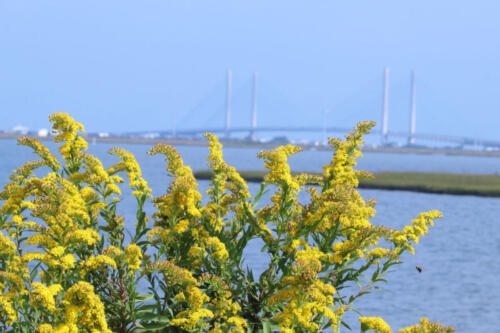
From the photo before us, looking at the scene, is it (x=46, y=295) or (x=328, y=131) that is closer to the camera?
(x=46, y=295)

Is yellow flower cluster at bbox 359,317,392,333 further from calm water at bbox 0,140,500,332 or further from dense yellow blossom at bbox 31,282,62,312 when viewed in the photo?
dense yellow blossom at bbox 31,282,62,312

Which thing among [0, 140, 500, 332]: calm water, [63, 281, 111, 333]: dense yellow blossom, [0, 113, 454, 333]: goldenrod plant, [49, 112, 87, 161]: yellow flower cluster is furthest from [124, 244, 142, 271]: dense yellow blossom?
[0, 140, 500, 332]: calm water

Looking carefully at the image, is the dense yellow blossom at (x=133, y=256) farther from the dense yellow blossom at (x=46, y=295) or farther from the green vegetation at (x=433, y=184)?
the green vegetation at (x=433, y=184)

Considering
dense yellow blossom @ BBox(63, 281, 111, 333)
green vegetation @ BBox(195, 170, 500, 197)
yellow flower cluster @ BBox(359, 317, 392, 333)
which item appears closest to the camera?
dense yellow blossom @ BBox(63, 281, 111, 333)

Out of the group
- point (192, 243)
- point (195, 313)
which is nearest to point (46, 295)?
point (195, 313)

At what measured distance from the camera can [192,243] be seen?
4496 millimetres

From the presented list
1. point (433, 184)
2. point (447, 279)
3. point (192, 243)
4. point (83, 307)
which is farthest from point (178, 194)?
point (433, 184)

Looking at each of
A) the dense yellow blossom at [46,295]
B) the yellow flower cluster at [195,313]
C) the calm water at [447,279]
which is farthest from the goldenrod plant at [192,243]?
the calm water at [447,279]

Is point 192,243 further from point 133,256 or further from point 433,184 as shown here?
point 433,184

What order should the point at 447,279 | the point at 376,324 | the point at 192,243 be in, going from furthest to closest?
the point at 447,279
the point at 192,243
the point at 376,324

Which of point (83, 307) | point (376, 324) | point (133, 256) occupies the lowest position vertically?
point (376, 324)

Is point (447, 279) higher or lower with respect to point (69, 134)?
lower

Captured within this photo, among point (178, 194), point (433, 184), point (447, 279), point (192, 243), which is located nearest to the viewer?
point (178, 194)

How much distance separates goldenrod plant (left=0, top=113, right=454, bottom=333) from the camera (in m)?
3.71
